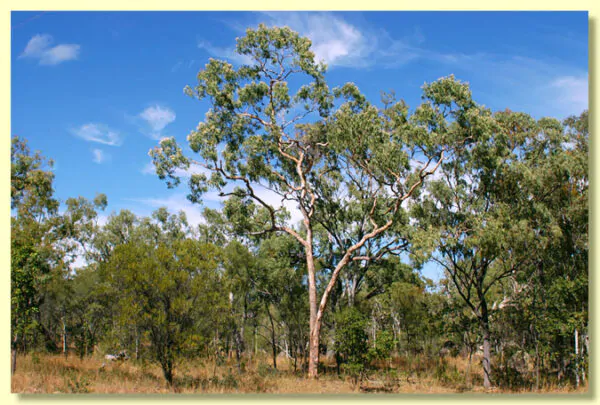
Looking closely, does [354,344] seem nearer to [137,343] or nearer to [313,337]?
[313,337]

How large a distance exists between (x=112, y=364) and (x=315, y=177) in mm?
7682

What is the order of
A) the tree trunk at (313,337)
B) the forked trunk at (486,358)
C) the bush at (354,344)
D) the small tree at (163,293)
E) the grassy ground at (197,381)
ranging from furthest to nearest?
1. the tree trunk at (313,337)
2. the forked trunk at (486,358)
3. the bush at (354,344)
4. the small tree at (163,293)
5. the grassy ground at (197,381)

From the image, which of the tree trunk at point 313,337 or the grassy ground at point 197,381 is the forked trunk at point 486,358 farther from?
the tree trunk at point 313,337

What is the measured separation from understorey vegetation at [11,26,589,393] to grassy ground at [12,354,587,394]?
7 cm

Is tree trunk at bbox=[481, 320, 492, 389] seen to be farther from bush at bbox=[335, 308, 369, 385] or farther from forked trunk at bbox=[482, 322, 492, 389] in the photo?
bush at bbox=[335, 308, 369, 385]

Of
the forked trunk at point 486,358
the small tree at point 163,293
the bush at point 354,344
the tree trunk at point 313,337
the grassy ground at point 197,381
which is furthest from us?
the tree trunk at point 313,337

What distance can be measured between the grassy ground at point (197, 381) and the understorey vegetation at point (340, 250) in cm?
7

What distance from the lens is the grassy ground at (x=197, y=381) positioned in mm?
8039

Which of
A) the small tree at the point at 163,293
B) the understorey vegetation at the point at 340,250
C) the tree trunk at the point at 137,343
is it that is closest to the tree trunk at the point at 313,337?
the understorey vegetation at the point at 340,250

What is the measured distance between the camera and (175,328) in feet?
28.9

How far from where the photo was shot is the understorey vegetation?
895 centimetres

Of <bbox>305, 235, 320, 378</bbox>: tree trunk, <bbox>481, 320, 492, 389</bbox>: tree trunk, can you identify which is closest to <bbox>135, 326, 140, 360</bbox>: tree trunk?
<bbox>305, 235, 320, 378</bbox>: tree trunk

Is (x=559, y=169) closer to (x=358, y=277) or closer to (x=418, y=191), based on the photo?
(x=418, y=191)
